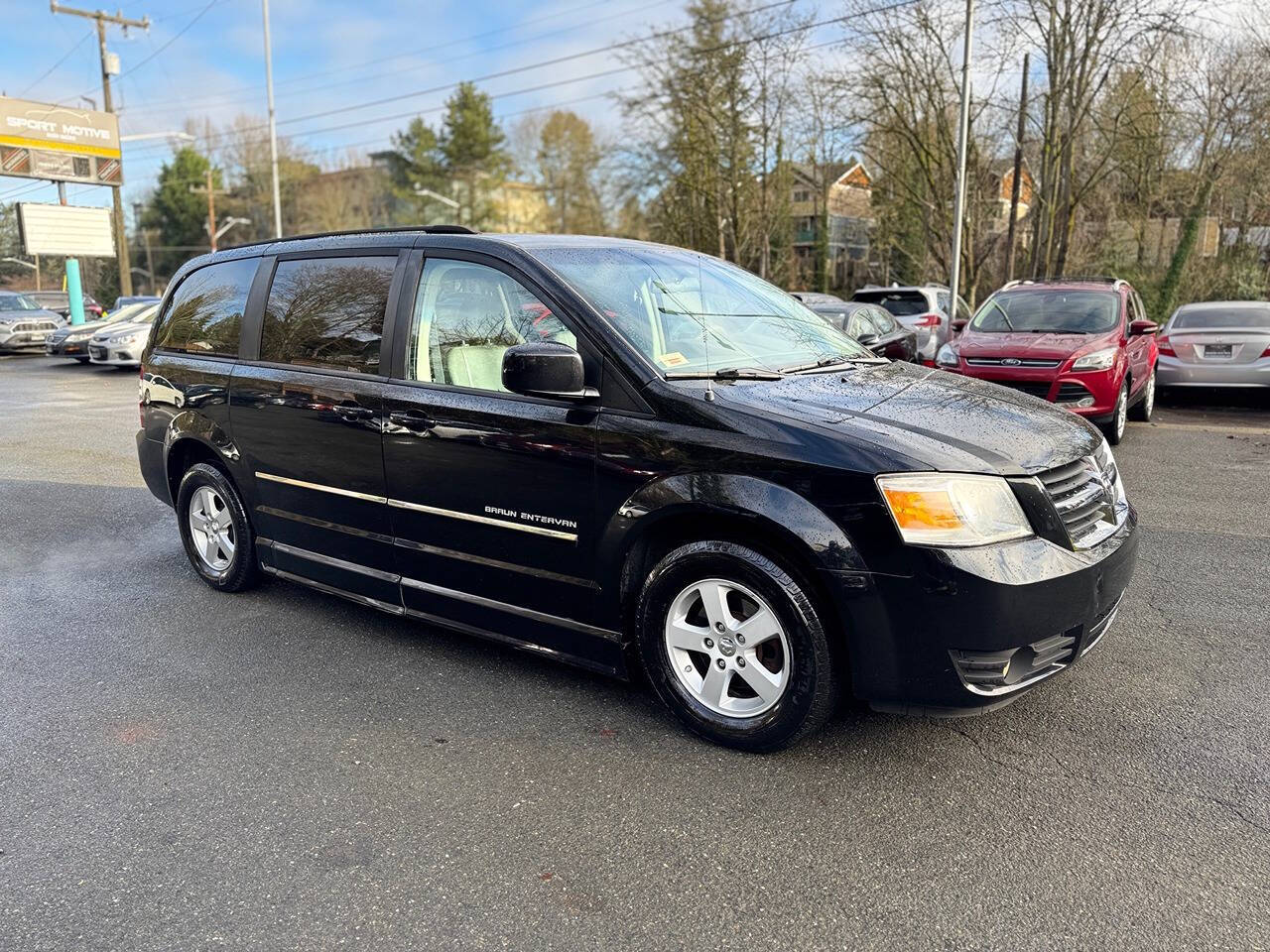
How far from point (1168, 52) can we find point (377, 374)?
1010 inches

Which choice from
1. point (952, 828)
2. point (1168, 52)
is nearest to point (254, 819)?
point (952, 828)

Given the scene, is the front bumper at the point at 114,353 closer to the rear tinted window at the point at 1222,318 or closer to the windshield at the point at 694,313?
the windshield at the point at 694,313

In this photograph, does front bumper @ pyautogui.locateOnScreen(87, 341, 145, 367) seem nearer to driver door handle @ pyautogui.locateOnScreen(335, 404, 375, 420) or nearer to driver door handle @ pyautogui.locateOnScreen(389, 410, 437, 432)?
driver door handle @ pyautogui.locateOnScreen(335, 404, 375, 420)

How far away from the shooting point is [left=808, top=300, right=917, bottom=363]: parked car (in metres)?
12.3

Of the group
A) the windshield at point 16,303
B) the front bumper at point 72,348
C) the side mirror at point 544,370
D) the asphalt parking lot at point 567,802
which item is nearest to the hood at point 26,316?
the windshield at point 16,303

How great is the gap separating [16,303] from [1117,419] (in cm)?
2703

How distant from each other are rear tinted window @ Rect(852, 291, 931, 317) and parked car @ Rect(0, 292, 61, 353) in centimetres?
2081

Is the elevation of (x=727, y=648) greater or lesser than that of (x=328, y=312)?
lesser

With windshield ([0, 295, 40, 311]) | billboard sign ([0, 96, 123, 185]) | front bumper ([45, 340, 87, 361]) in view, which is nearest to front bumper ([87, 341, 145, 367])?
front bumper ([45, 340, 87, 361])

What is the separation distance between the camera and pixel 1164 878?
2520 mm

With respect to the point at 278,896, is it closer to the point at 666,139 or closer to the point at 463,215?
the point at 666,139

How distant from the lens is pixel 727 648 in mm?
3219

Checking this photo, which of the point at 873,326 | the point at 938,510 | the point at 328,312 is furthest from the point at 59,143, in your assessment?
the point at 938,510

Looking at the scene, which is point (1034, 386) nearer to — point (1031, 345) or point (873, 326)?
point (1031, 345)
